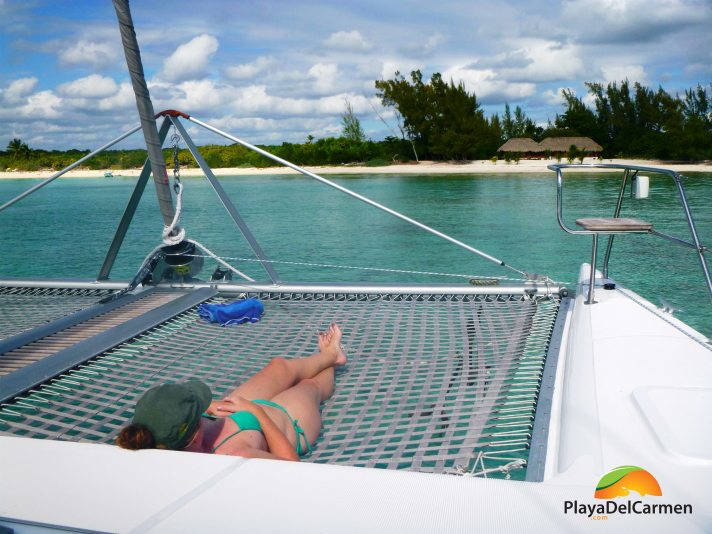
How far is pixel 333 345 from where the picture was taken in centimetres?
287

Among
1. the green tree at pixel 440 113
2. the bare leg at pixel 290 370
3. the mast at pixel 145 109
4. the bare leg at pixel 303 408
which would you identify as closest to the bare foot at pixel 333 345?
the bare leg at pixel 290 370

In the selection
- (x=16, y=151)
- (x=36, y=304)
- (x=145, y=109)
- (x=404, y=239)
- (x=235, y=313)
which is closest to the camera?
(x=235, y=313)

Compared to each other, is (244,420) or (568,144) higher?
(568,144)

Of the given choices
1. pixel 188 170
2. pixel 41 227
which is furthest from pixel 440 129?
pixel 41 227

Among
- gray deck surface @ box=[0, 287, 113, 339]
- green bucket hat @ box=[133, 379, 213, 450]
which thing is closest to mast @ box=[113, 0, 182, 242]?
gray deck surface @ box=[0, 287, 113, 339]

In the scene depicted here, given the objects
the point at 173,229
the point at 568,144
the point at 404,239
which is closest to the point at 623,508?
the point at 173,229

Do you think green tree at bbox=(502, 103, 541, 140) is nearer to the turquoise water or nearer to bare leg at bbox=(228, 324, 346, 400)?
the turquoise water

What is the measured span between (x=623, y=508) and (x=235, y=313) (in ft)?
8.69

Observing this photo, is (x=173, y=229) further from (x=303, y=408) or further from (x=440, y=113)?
(x=440, y=113)

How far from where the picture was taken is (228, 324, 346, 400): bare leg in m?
2.35

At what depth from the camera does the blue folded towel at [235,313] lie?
357 centimetres

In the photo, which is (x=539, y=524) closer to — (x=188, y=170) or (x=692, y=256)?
(x=692, y=256)

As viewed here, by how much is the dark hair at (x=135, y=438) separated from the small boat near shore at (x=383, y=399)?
24 millimetres

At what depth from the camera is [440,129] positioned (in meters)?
48.1
